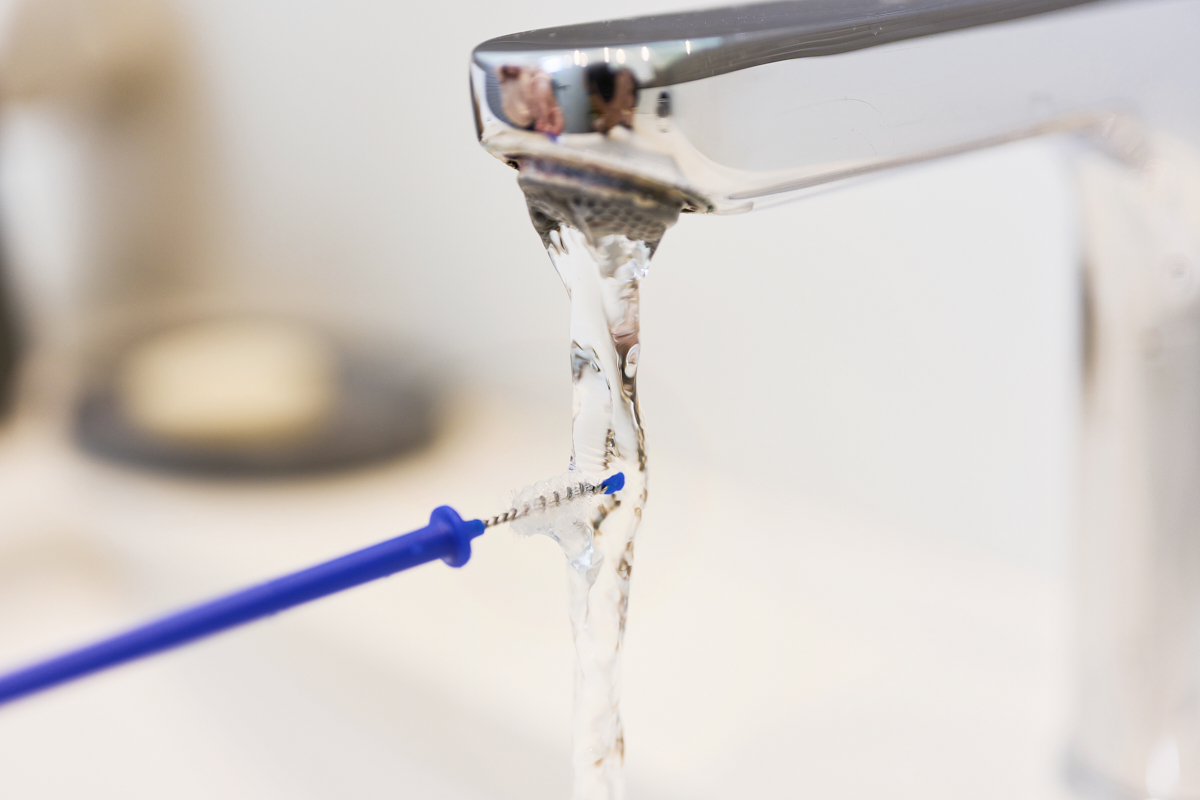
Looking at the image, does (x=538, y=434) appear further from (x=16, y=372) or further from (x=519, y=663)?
(x=16, y=372)

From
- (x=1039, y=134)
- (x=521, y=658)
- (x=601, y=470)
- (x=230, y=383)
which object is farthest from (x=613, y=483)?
(x=230, y=383)

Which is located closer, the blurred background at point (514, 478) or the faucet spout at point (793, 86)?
the faucet spout at point (793, 86)

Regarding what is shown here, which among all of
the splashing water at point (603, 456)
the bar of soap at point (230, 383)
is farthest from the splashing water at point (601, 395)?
the bar of soap at point (230, 383)

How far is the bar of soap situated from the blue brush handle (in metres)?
0.44

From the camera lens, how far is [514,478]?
56 centimetres

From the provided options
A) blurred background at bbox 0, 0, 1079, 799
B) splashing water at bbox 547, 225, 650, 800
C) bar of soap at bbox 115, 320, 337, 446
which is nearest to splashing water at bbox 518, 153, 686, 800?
splashing water at bbox 547, 225, 650, 800

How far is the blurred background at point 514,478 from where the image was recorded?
16.0 inches

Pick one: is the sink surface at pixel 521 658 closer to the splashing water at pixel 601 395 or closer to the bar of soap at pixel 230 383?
the bar of soap at pixel 230 383

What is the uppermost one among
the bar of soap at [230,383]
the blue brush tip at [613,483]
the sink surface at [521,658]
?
the blue brush tip at [613,483]

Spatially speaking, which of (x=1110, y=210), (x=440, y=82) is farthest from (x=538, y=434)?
(x=1110, y=210)

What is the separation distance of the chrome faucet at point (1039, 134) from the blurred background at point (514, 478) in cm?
2

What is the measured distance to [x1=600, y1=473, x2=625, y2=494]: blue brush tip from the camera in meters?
0.22

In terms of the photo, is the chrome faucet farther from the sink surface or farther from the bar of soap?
the bar of soap

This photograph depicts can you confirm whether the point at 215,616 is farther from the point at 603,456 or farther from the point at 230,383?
the point at 230,383
